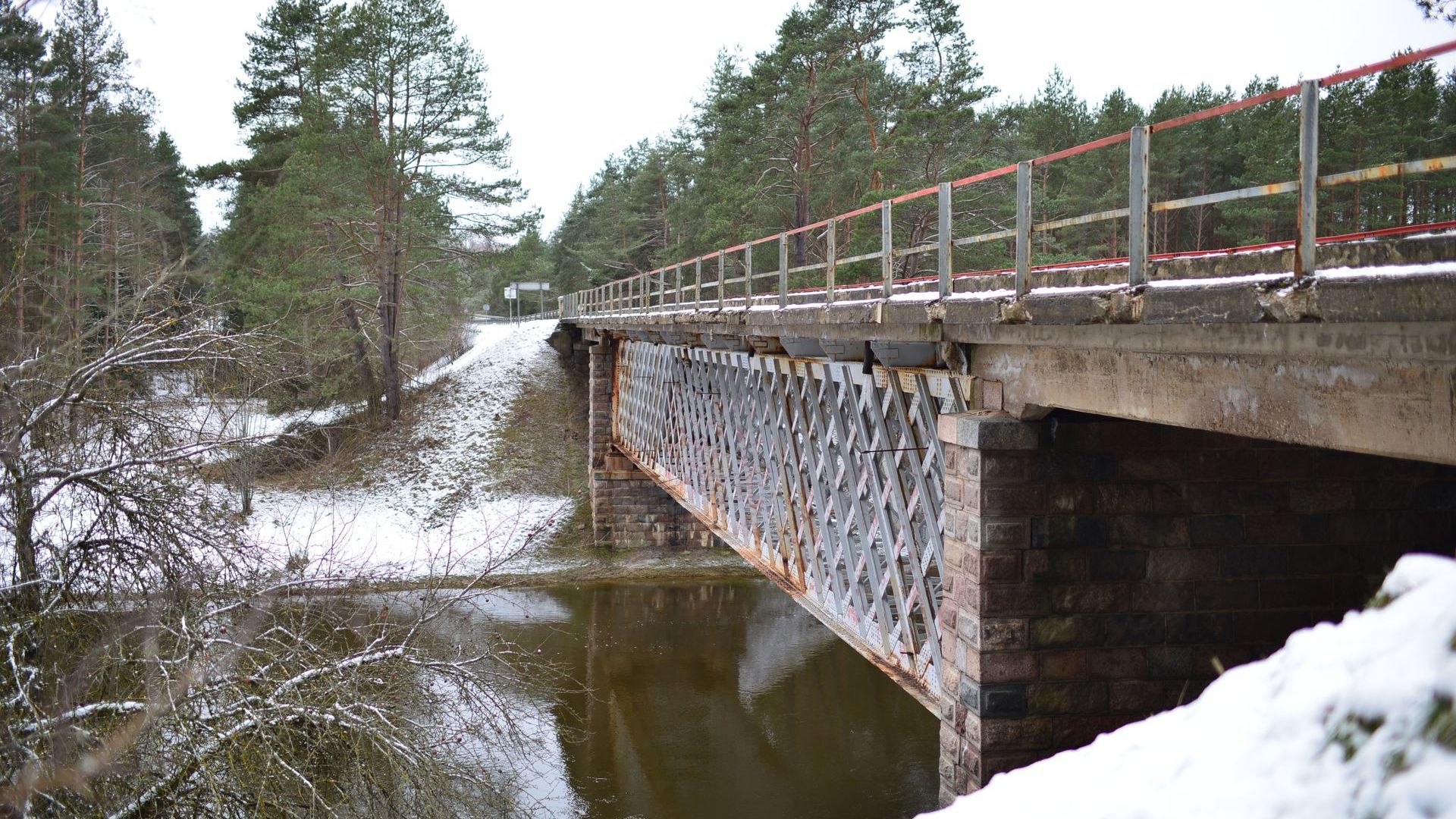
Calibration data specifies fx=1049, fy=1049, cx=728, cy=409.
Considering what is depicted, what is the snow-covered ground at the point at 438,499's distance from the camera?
25.8 metres

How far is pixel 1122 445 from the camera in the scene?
6.34 m

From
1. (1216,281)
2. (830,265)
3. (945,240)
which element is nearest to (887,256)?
(945,240)

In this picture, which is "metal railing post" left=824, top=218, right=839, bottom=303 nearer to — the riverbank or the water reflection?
the water reflection

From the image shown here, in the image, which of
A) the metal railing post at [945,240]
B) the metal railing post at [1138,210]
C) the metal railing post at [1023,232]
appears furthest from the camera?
the metal railing post at [945,240]

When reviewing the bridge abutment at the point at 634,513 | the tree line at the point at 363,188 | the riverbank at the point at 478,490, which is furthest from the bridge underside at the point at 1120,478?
the tree line at the point at 363,188

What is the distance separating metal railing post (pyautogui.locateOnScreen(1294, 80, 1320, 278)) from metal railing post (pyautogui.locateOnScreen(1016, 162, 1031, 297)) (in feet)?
6.58

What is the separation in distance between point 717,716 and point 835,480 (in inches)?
294

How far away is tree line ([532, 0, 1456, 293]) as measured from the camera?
4281 millimetres

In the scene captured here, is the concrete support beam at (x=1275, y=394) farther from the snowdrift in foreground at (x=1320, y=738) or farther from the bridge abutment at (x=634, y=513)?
the bridge abutment at (x=634, y=513)

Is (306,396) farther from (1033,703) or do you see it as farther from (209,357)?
(1033,703)

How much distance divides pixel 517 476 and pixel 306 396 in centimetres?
688

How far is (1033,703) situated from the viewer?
626 centimetres

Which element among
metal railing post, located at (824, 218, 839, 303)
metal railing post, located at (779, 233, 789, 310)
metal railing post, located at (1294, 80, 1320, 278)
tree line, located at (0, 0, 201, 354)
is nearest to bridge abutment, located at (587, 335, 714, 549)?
tree line, located at (0, 0, 201, 354)

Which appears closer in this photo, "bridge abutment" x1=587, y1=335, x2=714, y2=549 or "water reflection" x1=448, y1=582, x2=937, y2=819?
"water reflection" x1=448, y1=582, x2=937, y2=819
